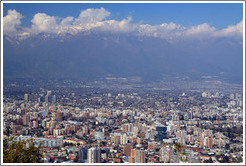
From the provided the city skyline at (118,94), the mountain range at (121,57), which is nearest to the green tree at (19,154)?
the city skyline at (118,94)

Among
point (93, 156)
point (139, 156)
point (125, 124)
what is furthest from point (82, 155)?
point (125, 124)

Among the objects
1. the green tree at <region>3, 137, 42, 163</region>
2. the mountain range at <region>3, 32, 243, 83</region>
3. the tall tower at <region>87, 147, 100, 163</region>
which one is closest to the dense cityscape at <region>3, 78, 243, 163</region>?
the tall tower at <region>87, 147, 100, 163</region>

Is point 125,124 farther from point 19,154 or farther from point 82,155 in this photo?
point 19,154

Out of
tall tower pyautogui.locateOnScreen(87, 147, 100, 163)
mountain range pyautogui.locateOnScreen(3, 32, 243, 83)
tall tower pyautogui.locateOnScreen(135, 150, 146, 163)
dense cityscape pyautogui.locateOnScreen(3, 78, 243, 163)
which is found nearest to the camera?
tall tower pyautogui.locateOnScreen(87, 147, 100, 163)

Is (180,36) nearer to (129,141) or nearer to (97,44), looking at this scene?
(97,44)

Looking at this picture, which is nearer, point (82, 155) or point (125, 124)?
point (82, 155)

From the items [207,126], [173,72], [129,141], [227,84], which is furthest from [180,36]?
[129,141]

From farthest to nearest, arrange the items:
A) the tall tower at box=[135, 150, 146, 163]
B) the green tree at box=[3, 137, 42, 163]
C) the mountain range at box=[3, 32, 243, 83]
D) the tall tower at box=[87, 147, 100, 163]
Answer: the mountain range at box=[3, 32, 243, 83] → the tall tower at box=[135, 150, 146, 163] → the tall tower at box=[87, 147, 100, 163] → the green tree at box=[3, 137, 42, 163]

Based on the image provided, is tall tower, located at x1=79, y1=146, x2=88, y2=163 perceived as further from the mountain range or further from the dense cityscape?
the mountain range
